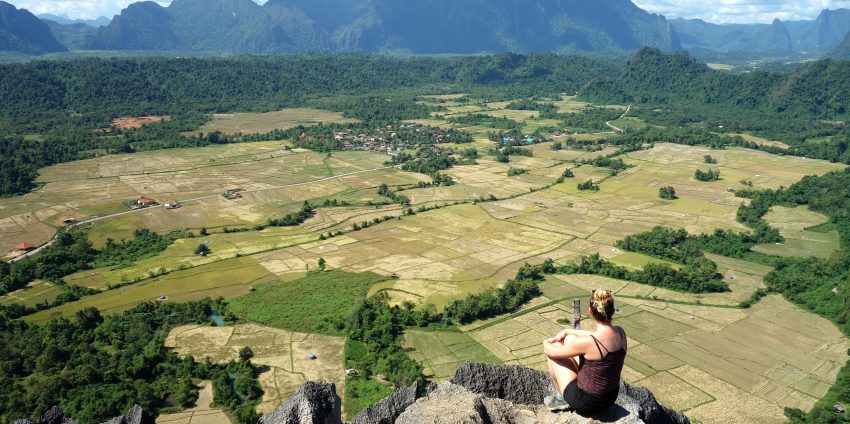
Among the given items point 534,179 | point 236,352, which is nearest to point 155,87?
point 534,179

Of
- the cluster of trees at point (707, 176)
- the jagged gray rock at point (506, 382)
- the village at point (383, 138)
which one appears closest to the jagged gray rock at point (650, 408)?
the jagged gray rock at point (506, 382)

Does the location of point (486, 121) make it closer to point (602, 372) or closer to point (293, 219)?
point (293, 219)

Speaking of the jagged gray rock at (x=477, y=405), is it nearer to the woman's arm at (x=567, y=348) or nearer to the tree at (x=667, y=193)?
the woman's arm at (x=567, y=348)

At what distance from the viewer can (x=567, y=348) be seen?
8.00 meters

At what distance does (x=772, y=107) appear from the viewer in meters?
131

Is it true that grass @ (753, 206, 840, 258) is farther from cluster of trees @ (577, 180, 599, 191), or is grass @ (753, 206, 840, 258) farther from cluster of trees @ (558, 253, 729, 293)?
cluster of trees @ (577, 180, 599, 191)

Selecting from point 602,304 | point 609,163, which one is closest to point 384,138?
point 609,163

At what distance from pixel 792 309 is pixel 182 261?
45.5 metres

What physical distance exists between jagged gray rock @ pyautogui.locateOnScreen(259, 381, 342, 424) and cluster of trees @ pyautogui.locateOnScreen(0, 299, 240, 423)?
20.9m

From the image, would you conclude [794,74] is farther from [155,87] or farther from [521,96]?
[155,87]

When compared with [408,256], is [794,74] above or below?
above

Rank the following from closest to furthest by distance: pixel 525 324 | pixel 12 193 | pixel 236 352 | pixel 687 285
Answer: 1. pixel 236 352
2. pixel 525 324
3. pixel 687 285
4. pixel 12 193

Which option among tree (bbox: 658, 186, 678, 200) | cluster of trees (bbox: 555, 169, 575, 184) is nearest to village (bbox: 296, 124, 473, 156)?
cluster of trees (bbox: 555, 169, 575, 184)

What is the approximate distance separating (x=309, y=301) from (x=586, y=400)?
35.4m
